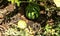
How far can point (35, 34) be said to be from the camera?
8.98ft

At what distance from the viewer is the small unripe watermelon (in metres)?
2.81

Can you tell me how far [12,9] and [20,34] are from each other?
552 millimetres

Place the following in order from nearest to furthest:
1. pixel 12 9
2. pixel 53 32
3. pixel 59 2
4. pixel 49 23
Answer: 1. pixel 59 2
2. pixel 53 32
3. pixel 49 23
4. pixel 12 9

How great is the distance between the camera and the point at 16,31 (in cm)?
280

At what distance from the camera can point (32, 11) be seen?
280 centimetres

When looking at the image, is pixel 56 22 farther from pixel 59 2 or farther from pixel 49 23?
pixel 59 2

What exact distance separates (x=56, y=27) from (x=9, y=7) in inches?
35.4

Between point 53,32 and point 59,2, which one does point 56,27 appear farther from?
point 59,2

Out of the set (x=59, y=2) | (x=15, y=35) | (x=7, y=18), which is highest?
(x=59, y=2)

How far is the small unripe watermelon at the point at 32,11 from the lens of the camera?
9.21 feet

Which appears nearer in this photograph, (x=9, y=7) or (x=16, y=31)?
Result: (x=16, y=31)

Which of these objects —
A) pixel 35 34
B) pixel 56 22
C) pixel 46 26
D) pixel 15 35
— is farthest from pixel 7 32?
pixel 56 22

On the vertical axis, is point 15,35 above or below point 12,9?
below

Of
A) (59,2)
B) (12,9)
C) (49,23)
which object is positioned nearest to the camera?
(59,2)
